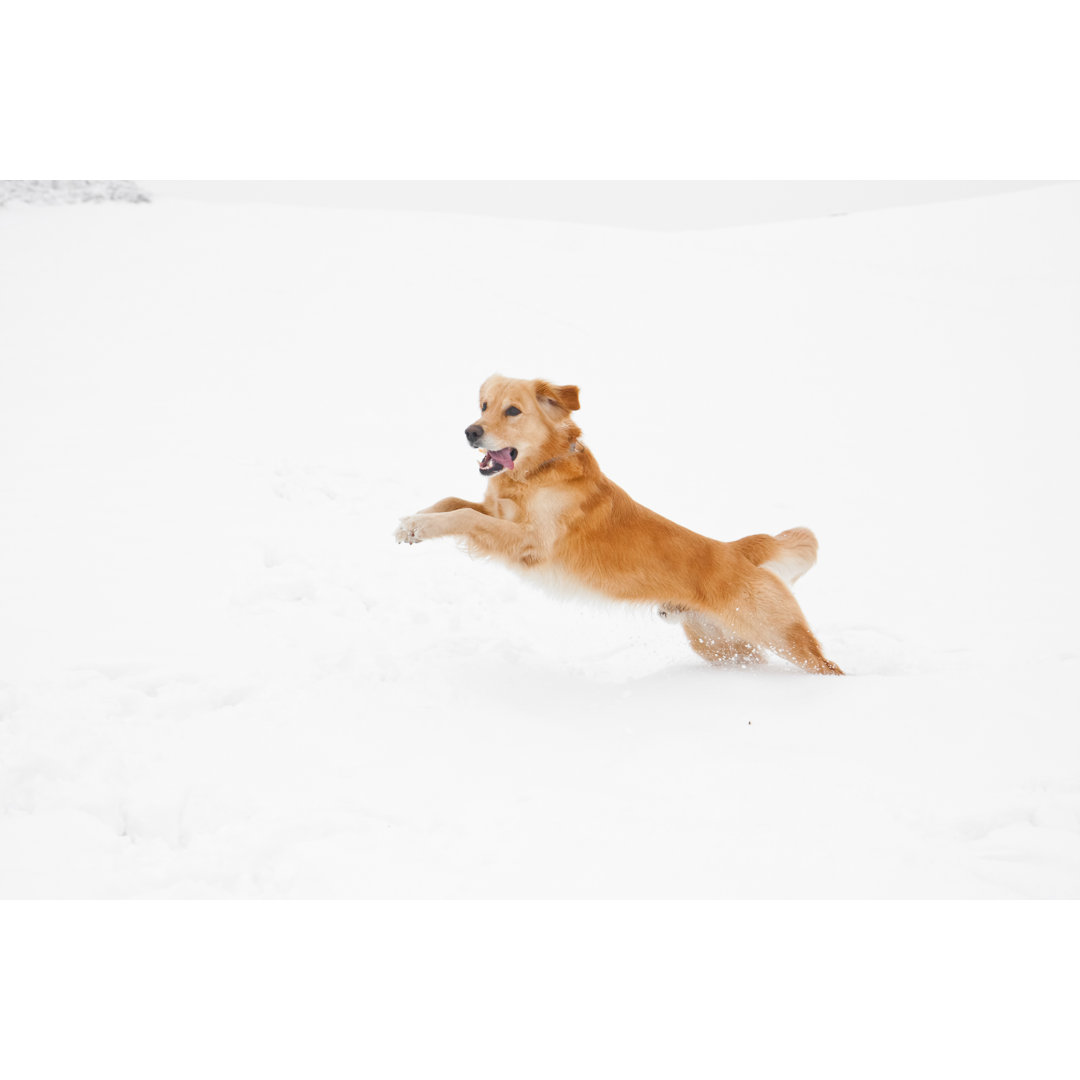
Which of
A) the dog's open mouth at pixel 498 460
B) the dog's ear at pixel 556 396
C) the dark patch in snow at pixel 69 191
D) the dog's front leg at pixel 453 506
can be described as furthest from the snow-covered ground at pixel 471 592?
the dog's ear at pixel 556 396

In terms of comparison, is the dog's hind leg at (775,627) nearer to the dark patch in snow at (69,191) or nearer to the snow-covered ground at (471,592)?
the snow-covered ground at (471,592)

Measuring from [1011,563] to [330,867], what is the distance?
6878 millimetres

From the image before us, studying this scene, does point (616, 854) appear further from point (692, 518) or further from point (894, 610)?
point (692, 518)

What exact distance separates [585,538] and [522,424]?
0.69 m


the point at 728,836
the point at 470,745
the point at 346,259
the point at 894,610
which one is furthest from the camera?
the point at 346,259

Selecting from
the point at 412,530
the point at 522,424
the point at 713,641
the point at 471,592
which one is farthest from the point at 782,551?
the point at 412,530

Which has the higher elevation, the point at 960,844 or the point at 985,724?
the point at 985,724

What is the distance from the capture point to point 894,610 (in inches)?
260

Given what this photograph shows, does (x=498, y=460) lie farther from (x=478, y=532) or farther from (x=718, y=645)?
(x=718, y=645)

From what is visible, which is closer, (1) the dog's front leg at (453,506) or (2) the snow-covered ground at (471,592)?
(2) the snow-covered ground at (471,592)

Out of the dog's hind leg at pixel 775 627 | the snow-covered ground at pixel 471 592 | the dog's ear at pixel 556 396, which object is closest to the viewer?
the snow-covered ground at pixel 471 592

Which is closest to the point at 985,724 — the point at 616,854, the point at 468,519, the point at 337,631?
the point at 616,854

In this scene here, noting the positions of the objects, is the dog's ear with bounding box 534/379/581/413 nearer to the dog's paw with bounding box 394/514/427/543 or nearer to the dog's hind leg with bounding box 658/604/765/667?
the dog's paw with bounding box 394/514/427/543

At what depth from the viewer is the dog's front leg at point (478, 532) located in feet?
14.5
